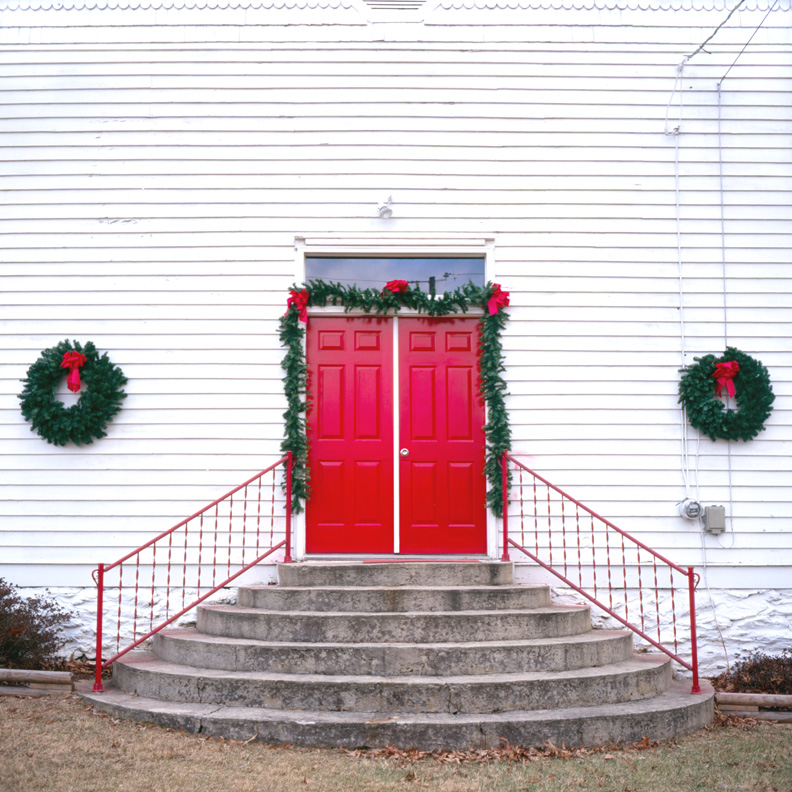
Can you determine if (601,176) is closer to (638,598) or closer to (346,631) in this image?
(638,598)

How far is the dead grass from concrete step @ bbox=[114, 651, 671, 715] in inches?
12.6

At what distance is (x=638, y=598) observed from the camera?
640 centimetres

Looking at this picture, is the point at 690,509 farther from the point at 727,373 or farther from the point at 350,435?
the point at 350,435

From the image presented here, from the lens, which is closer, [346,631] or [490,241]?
[346,631]

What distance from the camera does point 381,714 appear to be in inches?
180

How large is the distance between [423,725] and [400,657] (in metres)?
0.57

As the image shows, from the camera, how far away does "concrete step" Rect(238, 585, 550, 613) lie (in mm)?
5434

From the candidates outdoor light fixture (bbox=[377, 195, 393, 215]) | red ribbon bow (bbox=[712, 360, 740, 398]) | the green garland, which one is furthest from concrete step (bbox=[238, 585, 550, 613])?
outdoor light fixture (bbox=[377, 195, 393, 215])

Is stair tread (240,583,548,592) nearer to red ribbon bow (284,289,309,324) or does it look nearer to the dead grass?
the dead grass

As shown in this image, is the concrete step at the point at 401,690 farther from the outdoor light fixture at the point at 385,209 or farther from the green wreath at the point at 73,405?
the outdoor light fixture at the point at 385,209

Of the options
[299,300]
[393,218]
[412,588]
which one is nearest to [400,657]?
[412,588]

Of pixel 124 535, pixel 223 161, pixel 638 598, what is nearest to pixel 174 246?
pixel 223 161

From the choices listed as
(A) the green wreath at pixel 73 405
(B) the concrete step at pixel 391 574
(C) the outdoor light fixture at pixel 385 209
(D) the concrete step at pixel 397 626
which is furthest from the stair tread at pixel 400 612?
(C) the outdoor light fixture at pixel 385 209

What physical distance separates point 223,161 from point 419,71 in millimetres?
1956
